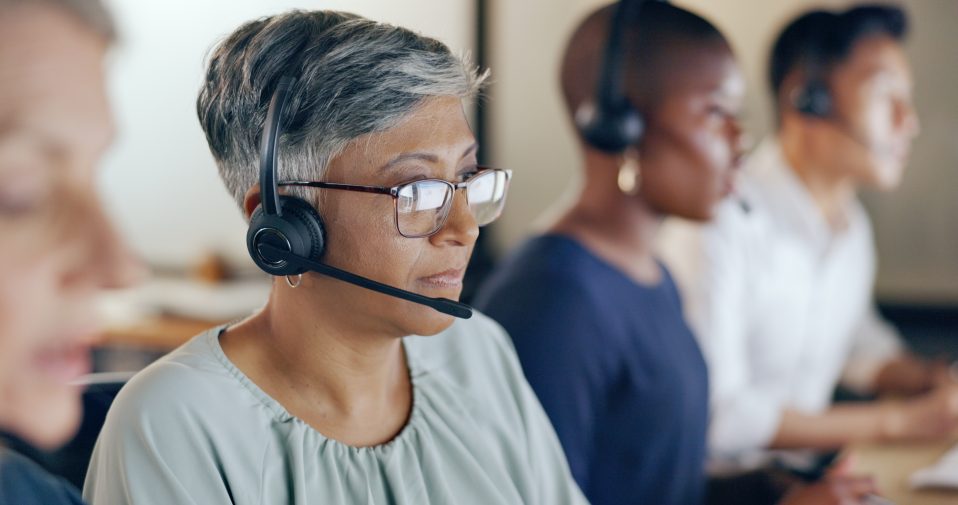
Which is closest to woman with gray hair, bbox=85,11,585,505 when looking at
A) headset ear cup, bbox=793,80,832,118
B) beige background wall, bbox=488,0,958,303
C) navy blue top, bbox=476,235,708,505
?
navy blue top, bbox=476,235,708,505

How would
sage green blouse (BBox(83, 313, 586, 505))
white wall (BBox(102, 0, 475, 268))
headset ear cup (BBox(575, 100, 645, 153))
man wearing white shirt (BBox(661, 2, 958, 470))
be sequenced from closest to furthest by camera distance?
1. sage green blouse (BBox(83, 313, 586, 505))
2. headset ear cup (BBox(575, 100, 645, 153))
3. man wearing white shirt (BBox(661, 2, 958, 470))
4. white wall (BBox(102, 0, 475, 268))

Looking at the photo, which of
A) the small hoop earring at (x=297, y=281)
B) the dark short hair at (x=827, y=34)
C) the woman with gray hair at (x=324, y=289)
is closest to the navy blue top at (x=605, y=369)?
the woman with gray hair at (x=324, y=289)

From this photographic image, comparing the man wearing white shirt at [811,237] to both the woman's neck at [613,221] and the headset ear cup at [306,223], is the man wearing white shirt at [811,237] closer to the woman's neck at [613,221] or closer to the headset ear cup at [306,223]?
the woman's neck at [613,221]

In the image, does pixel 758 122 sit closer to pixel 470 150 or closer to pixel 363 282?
pixel 470 150

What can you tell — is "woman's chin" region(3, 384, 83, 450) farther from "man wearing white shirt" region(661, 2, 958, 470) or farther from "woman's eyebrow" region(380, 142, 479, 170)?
"man wearing white shirt" region(661, 2, 958, 470)

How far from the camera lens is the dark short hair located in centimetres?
211

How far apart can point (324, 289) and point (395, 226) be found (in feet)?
0.31

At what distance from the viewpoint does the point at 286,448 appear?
2.86ft

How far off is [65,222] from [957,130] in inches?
106

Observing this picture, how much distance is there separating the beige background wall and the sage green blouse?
170 cm

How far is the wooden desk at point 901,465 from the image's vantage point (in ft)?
4.64

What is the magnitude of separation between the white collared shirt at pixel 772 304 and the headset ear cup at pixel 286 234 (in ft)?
3.72

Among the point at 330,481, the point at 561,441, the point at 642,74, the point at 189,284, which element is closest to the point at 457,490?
the point at 330,481

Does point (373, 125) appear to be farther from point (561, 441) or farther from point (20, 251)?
point (561, 441)
